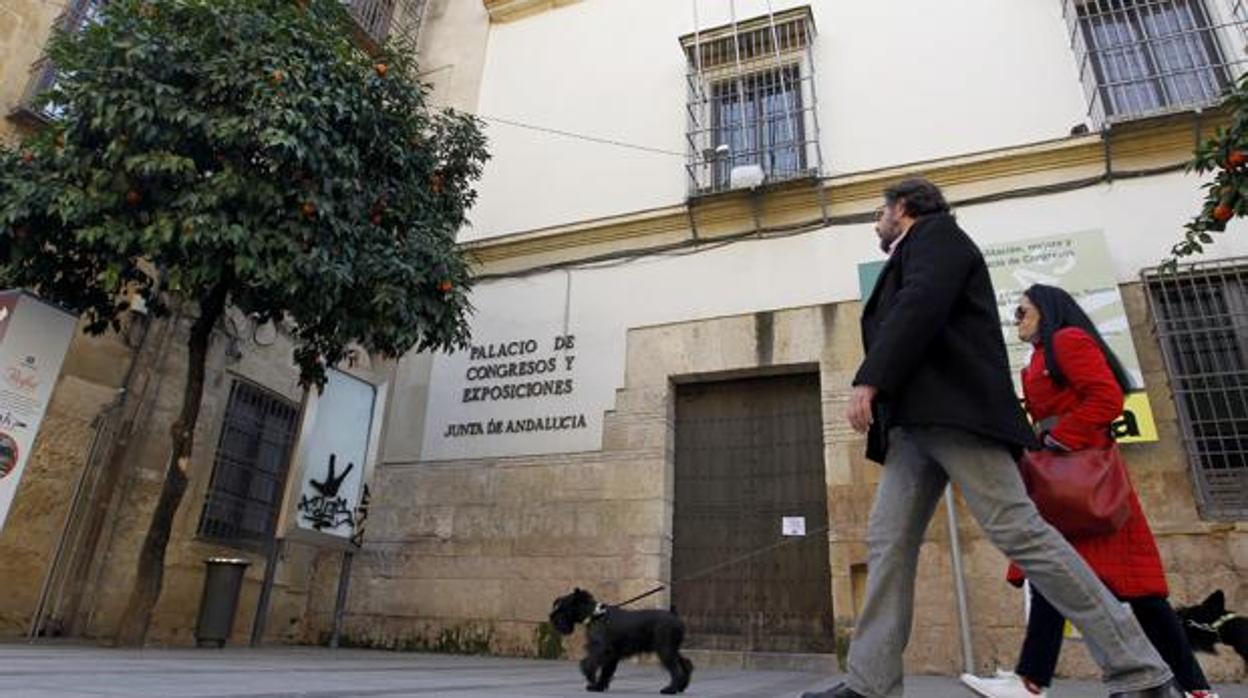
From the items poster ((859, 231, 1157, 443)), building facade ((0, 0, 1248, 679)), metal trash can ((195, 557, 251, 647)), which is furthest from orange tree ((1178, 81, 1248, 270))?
metal trash can ((195, 557, 251, 647))

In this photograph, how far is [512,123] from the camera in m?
9.69

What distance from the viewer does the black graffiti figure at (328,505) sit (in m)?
7.12

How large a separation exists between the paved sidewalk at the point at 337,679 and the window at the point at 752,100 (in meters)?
4.81

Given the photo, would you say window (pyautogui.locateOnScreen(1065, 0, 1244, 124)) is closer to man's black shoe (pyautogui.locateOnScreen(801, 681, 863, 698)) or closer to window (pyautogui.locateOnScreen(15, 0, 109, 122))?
→ man's black shoe (pyautogui.locateOnScreen(801, 681, 863, 698))

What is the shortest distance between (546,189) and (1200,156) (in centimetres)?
645

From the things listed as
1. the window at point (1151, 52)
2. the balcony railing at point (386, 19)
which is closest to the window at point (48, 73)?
the balcony railing at point (386, 19)

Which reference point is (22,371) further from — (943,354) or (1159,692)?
(1159,692)

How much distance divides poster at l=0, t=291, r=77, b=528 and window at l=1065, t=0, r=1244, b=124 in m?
8.83

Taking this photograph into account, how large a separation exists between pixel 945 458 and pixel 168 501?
18.9 ft

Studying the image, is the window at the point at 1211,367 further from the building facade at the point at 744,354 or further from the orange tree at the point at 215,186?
the orange tree at the point at 215,186

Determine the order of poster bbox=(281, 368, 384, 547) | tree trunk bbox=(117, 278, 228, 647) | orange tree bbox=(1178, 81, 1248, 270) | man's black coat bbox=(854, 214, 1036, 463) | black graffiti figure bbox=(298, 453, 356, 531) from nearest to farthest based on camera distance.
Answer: man's black coat bbox=(854, 214, 1036, 463)
orange tree bbox=(1178, 81, 1248, 270)
tree trunk bbox=(117, 278, 228, 647)
poster bbox=(281, 368, 384, 547)
black graffiti figure bbox=(298, 453, 356, 531)

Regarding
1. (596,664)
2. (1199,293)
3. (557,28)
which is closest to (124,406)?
(596,664)

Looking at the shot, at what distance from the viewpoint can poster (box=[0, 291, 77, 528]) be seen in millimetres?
5547

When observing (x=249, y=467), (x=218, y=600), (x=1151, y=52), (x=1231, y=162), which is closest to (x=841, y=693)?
(x=1231, y=162)
